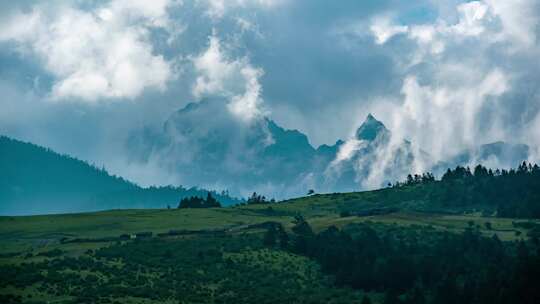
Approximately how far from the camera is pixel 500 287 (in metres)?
152

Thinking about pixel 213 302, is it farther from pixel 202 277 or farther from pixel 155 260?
pixel 155 260

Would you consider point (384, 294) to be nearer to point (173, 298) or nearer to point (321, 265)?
point (321, 265)

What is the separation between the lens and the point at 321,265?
198m

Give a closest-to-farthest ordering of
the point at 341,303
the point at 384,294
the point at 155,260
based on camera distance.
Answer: the point at 341,303 < the point at 384,294 < the point at 155,260

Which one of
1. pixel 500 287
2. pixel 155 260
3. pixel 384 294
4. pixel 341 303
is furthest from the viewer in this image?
pixel 155 260

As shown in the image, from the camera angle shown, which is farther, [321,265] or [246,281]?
[321,265]

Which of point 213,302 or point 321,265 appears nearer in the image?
point 213,302

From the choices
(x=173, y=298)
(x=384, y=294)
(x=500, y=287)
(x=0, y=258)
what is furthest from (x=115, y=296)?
(x=500, y=287)

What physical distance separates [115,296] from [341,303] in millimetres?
40392

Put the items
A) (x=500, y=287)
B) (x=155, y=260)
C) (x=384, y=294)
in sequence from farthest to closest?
(x=155, y=260) → (x=384, y=294) → (x=500, y=287)

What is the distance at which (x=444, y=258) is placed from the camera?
19688 centimetres

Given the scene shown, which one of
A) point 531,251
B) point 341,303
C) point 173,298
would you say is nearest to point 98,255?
point 173,298

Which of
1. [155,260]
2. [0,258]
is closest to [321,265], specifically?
[155,260]

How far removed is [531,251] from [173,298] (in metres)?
84.4
